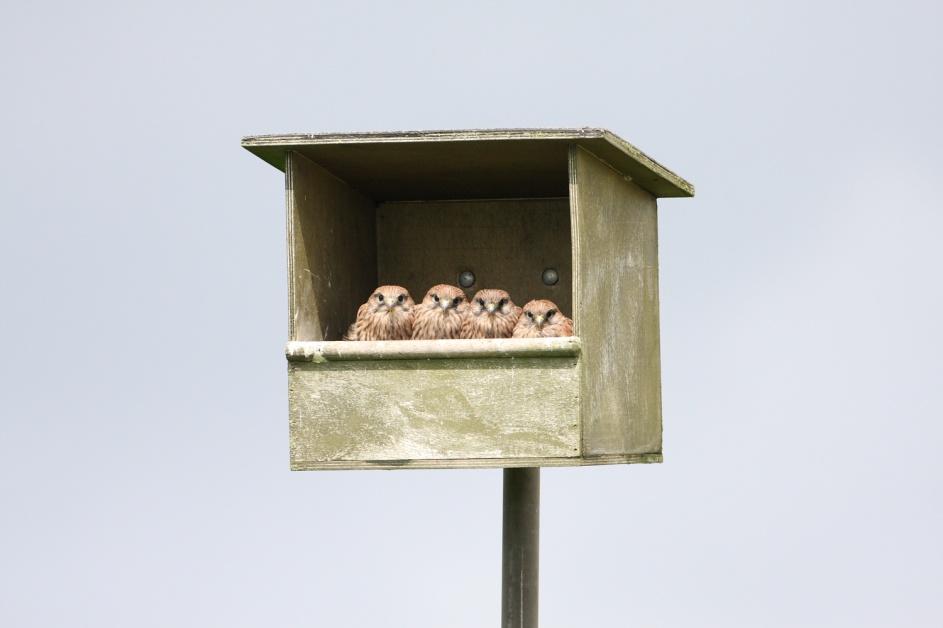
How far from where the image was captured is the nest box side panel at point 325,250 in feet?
22.8

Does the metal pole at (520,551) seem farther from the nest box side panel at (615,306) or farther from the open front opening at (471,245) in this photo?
the open front opening at (471,245)

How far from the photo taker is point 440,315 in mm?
7184

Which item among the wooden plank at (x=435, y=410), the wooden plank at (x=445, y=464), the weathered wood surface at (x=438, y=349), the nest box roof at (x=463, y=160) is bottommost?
the wooden plank at (x=445, y=464)

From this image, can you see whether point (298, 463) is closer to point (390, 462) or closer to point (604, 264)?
point (390, 462)

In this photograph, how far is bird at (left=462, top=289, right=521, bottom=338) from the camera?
7.20m

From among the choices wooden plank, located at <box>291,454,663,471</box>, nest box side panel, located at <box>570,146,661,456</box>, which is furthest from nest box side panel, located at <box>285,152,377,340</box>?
nest box side panel, located at <box>570,146,661,456</box>

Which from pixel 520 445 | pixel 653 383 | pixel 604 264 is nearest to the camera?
pixel 520 445

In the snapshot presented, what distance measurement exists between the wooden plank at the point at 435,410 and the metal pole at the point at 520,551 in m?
1.27

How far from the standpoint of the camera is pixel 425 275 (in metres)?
8.12

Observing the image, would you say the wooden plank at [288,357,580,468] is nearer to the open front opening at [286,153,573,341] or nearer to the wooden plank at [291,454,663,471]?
the wooden plank at [291,454,663,471]

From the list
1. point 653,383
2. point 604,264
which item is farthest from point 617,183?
point 653,383

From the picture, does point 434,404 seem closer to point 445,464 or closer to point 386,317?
point 445,464

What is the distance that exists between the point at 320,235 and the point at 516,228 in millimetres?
1154

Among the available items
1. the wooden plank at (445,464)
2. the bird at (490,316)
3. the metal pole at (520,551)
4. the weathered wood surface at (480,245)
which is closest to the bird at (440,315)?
the bird at (490,316)
